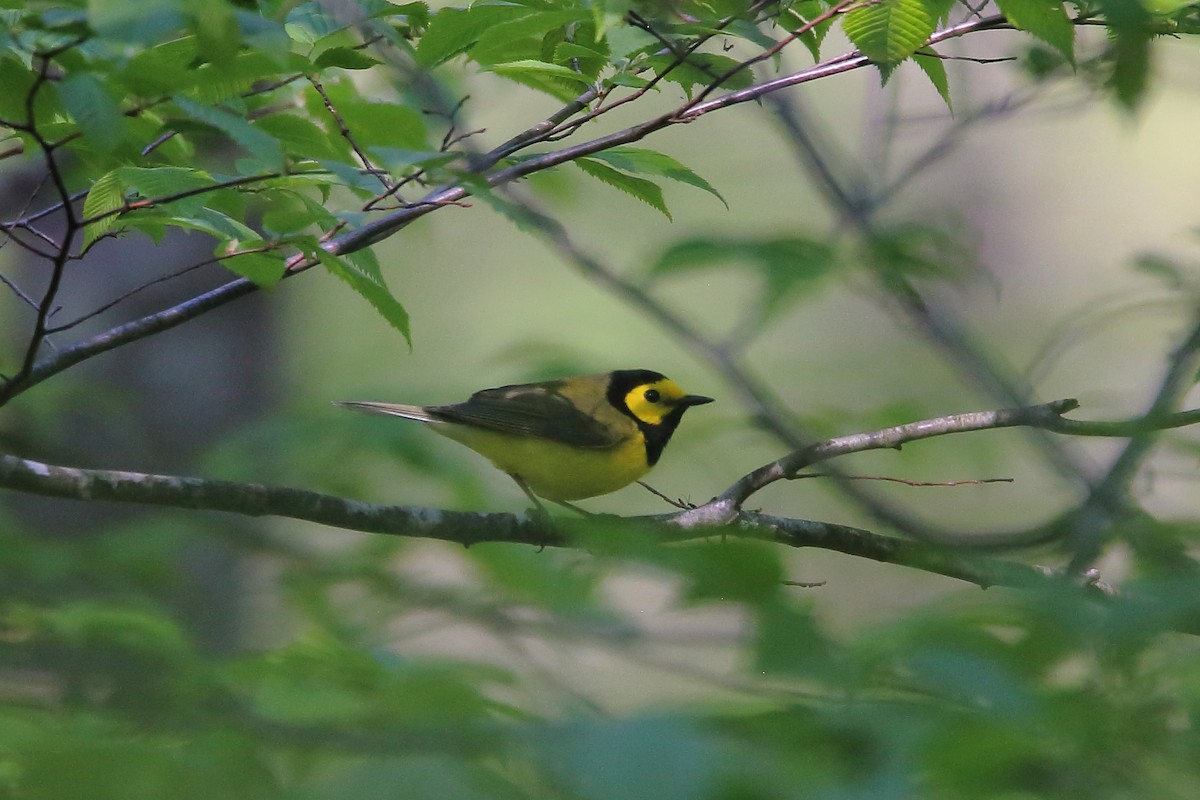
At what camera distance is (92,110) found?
7.55ft

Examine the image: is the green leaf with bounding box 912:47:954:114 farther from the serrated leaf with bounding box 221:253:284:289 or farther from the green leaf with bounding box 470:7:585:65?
the serrated leaf with bounding box 221:253:284:289

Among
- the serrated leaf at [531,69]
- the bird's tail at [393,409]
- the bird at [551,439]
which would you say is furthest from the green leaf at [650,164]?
the bird at [551,439]

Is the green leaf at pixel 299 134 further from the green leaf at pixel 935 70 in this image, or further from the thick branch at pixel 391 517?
the green leaf at pixel 935 70

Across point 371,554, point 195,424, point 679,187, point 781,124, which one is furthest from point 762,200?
point 781,124

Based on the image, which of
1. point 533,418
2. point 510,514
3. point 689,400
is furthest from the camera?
point 689,400

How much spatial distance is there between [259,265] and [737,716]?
1865 millimetres

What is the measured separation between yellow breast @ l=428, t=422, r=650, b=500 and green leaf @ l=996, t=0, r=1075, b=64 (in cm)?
355

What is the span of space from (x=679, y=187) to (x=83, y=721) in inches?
557

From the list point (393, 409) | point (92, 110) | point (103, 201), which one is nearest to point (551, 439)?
point (393, 409)

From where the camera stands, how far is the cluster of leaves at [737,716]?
1478 millimetres

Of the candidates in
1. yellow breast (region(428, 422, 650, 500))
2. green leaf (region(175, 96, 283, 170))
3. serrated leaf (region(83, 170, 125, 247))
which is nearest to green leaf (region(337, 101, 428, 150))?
green leaf (region(175, 96, 283, 170))

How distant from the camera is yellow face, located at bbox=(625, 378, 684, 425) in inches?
255

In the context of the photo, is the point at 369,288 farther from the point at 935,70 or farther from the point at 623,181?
the point at 935,70

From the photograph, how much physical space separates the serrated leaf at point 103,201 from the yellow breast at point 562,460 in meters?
2.93
